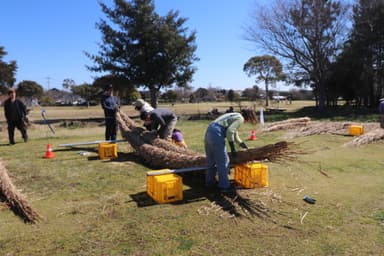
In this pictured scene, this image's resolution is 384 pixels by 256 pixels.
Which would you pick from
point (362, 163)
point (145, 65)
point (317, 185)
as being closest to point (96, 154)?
point (317, 185)

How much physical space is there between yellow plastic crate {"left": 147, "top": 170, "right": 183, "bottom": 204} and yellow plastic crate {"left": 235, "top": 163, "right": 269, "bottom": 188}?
3.63 ft

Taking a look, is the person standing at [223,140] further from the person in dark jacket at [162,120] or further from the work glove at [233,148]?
the person in dark jacket at [162,120]

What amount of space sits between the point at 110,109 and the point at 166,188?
4867 mm

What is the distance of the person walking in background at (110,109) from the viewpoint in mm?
8469

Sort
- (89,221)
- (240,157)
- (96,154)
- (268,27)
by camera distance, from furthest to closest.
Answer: (268,27) → (96,154) → (240,157) → (89,221)

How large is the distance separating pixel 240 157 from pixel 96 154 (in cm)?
460

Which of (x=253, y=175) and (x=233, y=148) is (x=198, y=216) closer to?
(x=233, y=148)

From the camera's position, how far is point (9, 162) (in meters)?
7.07

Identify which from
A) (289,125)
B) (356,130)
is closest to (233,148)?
(356,130)

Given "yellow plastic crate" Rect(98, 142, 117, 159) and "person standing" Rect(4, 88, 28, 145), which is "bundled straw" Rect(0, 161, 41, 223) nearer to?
"yellow plastic crate" Rect(98, 142, 117, 159)

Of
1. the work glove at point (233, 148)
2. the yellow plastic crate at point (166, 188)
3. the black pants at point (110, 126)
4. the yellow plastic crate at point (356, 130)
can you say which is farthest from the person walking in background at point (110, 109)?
the yellow plastic crate at point (356, 130)

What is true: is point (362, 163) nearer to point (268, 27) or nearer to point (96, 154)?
point (96, 154)

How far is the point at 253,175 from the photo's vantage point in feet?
15.7

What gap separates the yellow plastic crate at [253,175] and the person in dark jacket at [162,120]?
2211 mm
